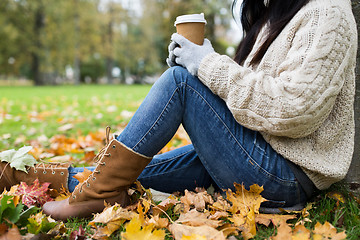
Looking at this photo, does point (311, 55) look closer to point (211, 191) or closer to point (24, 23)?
point (211, 191)

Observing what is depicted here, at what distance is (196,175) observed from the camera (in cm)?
180

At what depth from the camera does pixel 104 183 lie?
1.48 metres

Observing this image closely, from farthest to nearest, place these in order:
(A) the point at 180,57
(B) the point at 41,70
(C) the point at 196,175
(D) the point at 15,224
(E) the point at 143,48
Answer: (E) the point at 143,48
(B) the point at 41,70
(C) the point at 196,175
(A) the point at 180,57
(D) the point at 15,224

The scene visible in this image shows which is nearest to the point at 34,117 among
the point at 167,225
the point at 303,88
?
the point at 167,225

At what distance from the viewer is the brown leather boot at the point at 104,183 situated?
1466 mm

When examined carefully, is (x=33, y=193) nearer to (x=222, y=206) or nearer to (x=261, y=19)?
(x=222, y=206)

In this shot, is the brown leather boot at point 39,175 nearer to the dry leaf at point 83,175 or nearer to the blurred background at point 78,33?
the dry leaf at point 83,175

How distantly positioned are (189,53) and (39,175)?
1074mm

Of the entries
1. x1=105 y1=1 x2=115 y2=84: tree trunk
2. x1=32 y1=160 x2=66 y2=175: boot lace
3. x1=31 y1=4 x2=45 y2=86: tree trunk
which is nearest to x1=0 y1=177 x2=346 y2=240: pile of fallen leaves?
x1=32 y1=160 x2=66 y2=175: boot lace

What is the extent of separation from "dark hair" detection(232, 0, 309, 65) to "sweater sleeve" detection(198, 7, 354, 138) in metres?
0.08

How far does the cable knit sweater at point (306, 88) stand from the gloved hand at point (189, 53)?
0.04m

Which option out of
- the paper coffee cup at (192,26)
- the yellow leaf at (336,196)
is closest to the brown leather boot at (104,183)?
the paper coffee cup at (192,26)

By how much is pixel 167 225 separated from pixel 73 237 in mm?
377

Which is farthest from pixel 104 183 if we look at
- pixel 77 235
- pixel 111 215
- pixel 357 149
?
pixel 357 149
